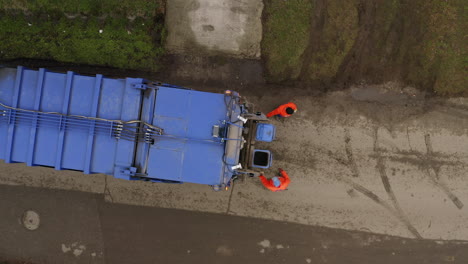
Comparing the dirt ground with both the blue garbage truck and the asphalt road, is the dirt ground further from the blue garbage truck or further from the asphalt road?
the blue garbage truck

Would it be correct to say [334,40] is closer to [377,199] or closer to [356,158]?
[356,158]

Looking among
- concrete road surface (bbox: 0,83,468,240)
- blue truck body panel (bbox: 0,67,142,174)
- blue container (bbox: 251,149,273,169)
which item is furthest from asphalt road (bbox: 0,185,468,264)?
blue truck body panel (bbox: 0,67,142,174)

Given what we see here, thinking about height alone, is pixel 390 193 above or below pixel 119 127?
below

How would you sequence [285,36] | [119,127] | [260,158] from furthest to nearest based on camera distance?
[285,36] < [260,158] < [119,127]

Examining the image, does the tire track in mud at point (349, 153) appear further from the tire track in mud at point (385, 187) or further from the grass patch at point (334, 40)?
the grass patch at point (334, 40)

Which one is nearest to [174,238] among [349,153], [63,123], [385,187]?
[63,123]

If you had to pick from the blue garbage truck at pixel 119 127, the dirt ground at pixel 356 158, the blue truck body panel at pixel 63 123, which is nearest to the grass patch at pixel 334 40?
the dirt ground at pixel 356 158
